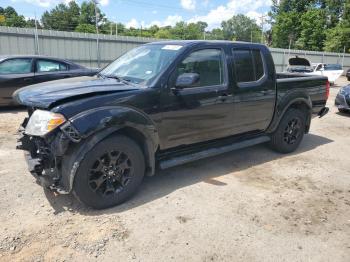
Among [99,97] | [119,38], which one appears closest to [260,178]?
[99,97]

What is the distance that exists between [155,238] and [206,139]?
186 centimetres

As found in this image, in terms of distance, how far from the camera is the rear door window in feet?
30.5

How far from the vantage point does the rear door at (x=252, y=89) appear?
5.18 m

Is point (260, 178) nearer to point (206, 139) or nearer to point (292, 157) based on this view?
point (206, 139)

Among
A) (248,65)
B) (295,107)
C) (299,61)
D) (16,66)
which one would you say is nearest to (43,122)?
(248,65)

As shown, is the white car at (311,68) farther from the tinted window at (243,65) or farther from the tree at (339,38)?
the tree at (339,38)

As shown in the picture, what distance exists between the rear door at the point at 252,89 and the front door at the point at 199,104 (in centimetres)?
22

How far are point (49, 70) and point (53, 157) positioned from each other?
644 cm

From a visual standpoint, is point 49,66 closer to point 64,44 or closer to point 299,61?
point 64,44

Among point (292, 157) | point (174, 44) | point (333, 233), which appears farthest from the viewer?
point (292, 157)

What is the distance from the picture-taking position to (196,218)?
3.85m

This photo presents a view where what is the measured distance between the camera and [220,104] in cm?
491

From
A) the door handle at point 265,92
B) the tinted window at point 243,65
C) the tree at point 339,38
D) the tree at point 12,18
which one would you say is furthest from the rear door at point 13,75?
the tree at point 12,18

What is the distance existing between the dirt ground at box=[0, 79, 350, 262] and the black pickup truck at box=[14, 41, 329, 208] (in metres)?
0.36
